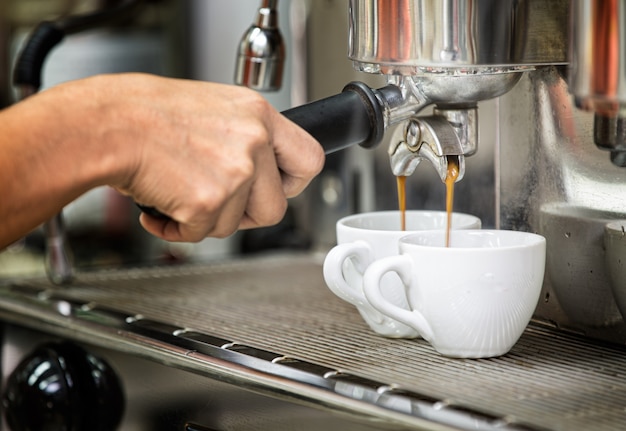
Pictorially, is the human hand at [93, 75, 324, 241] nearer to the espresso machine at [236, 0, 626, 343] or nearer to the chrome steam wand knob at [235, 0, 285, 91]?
the espresso machine at [236, 0, 626, 343]

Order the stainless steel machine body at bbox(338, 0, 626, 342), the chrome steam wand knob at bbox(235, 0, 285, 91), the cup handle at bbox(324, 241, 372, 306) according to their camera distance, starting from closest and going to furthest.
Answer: the stainless steel machine body at bbox(338, 0, 626, 342)
the cup handle at bbox(324, 241, 372, 306)
the chrome steam wand knob at bbox(235, 0, 285, 91)

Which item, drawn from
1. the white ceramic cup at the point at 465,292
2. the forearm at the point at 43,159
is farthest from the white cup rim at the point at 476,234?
the forearm at the point at 43,159

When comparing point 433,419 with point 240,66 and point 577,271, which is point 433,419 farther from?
point 240,66

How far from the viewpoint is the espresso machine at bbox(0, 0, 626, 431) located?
50 cm

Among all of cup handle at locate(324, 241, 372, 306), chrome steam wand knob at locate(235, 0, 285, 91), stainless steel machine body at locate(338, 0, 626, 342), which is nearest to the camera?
stainless steel machine body at locate(338, 0, 626, 342)

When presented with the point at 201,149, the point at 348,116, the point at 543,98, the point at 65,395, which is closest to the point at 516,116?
the point at 543,98

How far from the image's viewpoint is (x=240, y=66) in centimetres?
76

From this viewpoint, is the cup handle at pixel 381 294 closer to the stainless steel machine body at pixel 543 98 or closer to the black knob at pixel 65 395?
the stainless steel machine body at pixel 543 98

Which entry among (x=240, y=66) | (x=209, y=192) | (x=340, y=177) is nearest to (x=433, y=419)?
(x=209, y=192)

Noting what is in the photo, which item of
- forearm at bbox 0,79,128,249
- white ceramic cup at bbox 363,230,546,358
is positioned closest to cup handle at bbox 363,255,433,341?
white ceramic cup at bbox 363,230,546,358

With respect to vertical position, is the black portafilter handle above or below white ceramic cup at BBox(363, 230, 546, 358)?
above

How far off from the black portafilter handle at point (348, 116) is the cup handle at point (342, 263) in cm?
6

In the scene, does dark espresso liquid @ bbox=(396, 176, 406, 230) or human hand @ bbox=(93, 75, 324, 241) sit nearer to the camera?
human hand @ bbox=(93, 75, 324, 241)

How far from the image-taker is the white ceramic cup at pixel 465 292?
550 millimetres
